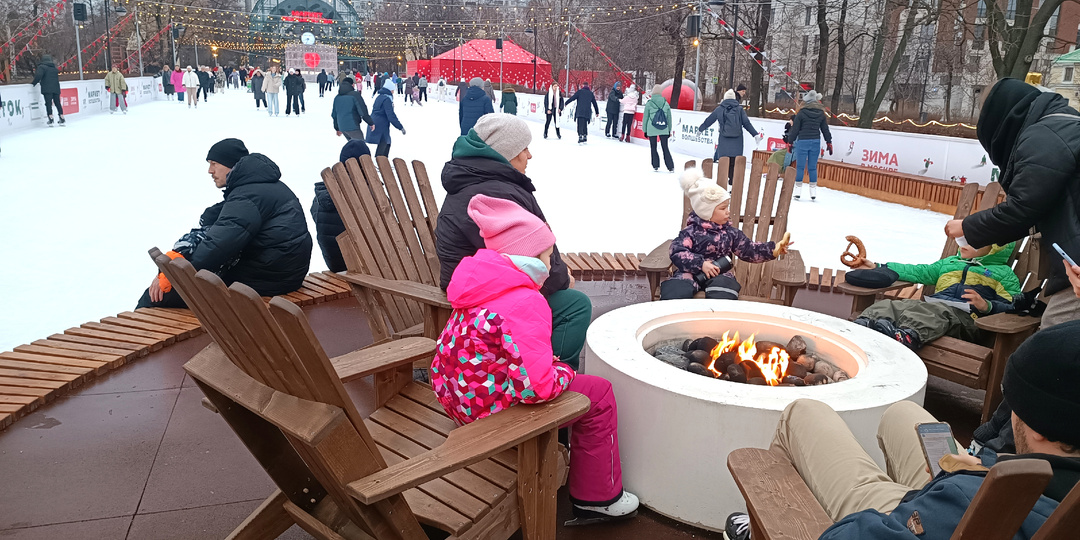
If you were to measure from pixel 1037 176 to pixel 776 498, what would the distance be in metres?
1.89

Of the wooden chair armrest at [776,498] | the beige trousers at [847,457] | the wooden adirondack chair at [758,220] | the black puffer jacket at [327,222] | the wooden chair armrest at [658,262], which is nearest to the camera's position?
the wooden chair armrest at [776,498]

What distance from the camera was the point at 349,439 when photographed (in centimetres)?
163

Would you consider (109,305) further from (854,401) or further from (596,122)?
(596,122)

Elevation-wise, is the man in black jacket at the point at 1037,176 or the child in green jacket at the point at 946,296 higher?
the man in black jacket at the point at 1037,176

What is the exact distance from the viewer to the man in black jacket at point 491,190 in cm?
301

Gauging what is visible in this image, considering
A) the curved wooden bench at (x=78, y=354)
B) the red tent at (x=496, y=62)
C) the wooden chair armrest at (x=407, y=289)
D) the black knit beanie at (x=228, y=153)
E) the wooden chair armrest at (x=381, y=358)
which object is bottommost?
the curved wooden bench at (x=78, y=354)

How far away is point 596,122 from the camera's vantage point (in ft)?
73.7

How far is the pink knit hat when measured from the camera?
233cm

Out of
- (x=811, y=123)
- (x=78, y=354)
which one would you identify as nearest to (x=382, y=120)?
(x=811, y=123)

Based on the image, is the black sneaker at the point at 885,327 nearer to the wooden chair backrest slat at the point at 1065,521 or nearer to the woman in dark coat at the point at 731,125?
the wooden chair backrest slat at the point at 1065,521

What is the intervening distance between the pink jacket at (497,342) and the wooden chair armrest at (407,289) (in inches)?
33.4

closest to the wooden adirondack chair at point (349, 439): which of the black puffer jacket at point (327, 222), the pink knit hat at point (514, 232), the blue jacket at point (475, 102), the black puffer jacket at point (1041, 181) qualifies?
the pink knit hat at point (514, 232)

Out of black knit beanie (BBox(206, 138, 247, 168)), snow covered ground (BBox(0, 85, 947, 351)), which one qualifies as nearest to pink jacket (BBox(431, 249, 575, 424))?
black knit beanie (BBox(206, 138, 247, 168))

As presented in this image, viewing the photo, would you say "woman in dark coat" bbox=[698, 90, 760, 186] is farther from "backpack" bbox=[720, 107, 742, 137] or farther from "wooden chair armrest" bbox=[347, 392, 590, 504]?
"wooden chair armrest" bbox=[347, 392, 590, 504]
